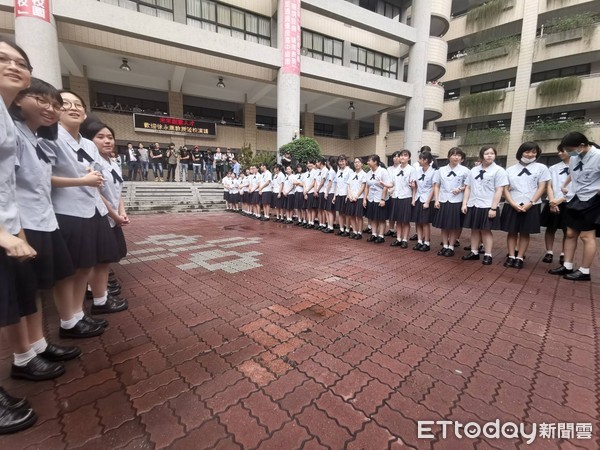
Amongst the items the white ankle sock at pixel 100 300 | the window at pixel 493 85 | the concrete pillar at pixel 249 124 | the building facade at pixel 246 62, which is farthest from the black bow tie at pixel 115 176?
the window at pixel 493 85

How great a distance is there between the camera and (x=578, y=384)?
1905 mm

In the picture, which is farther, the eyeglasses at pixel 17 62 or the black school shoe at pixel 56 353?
the black school shoe at pixel 56 353

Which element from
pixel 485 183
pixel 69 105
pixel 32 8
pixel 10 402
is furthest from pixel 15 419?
pixel 32 8

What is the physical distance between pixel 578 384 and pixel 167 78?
64.3 ft

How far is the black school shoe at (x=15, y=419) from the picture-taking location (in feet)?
4.83

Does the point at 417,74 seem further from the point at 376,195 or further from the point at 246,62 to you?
the point at 376,195

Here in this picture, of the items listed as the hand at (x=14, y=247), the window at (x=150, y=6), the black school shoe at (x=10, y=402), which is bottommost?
the black school shoe at (x=10, y=402)

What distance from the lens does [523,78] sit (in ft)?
59.4

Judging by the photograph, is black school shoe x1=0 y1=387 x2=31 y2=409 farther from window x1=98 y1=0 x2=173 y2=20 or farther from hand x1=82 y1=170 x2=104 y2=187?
window x1=98 y1=0 x2=173 y2=20

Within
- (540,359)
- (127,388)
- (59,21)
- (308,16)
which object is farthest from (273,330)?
(308,16)

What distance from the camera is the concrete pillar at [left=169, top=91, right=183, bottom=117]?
17.4 metres

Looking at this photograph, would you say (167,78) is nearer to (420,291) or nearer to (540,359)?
(420,291)

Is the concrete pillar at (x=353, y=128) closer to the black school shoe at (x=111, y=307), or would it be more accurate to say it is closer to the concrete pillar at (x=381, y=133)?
the concrete pillar at (x=381, y=133)

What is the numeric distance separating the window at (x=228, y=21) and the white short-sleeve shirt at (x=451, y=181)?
14.7 m
